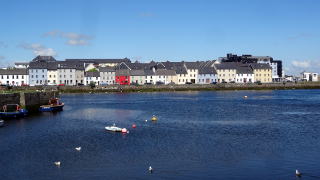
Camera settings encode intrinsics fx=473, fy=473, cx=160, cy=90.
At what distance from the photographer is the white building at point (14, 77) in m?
146

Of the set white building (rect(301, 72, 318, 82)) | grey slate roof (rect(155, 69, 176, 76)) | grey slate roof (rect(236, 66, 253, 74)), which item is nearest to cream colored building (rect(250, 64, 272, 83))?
grey slate roof (rect(236, 66, 253, 74))

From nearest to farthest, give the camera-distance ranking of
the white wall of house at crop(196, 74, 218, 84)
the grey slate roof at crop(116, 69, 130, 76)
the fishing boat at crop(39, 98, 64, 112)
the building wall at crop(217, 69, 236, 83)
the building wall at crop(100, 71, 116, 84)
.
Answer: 1. the fishing boat at crop(39, 98, 64, 112)
2. the grey slate roof at crop(116, 69, 130, 76)
3. the building wall at crop(100, 71, 116, 84)
4. the white wall of house at crop(196, 74, 218, 84)
5. the building wall at crop(217, 69, 236, 83)

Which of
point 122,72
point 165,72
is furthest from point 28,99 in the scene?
point 165,72

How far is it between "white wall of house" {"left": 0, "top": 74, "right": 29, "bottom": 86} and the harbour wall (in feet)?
248

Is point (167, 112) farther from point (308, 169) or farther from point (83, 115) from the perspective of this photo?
point (308, 169)

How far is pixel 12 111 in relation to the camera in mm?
58125

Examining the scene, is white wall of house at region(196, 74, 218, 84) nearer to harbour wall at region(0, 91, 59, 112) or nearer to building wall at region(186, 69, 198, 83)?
building wall at region(186, 69, 198, 83)

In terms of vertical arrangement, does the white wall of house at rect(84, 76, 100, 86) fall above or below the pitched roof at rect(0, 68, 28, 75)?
below

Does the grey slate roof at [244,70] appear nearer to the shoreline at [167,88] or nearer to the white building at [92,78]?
the shoreline at [167,88]

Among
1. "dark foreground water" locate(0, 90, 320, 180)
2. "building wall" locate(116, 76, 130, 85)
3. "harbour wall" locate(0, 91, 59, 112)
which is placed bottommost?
"dark foreground water" locate(0, 90, 320, 180)

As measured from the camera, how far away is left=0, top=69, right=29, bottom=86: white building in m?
146

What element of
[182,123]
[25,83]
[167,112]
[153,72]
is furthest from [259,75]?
[182,123]

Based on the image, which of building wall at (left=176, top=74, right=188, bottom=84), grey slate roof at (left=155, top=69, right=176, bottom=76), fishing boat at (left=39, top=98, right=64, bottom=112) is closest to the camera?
fishing boat at (left=39, top=98, right=64, bottom=112)

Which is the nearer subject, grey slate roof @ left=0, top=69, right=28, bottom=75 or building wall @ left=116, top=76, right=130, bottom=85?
grey slate roof @ left=0, top=69, right=28, bottom=75
